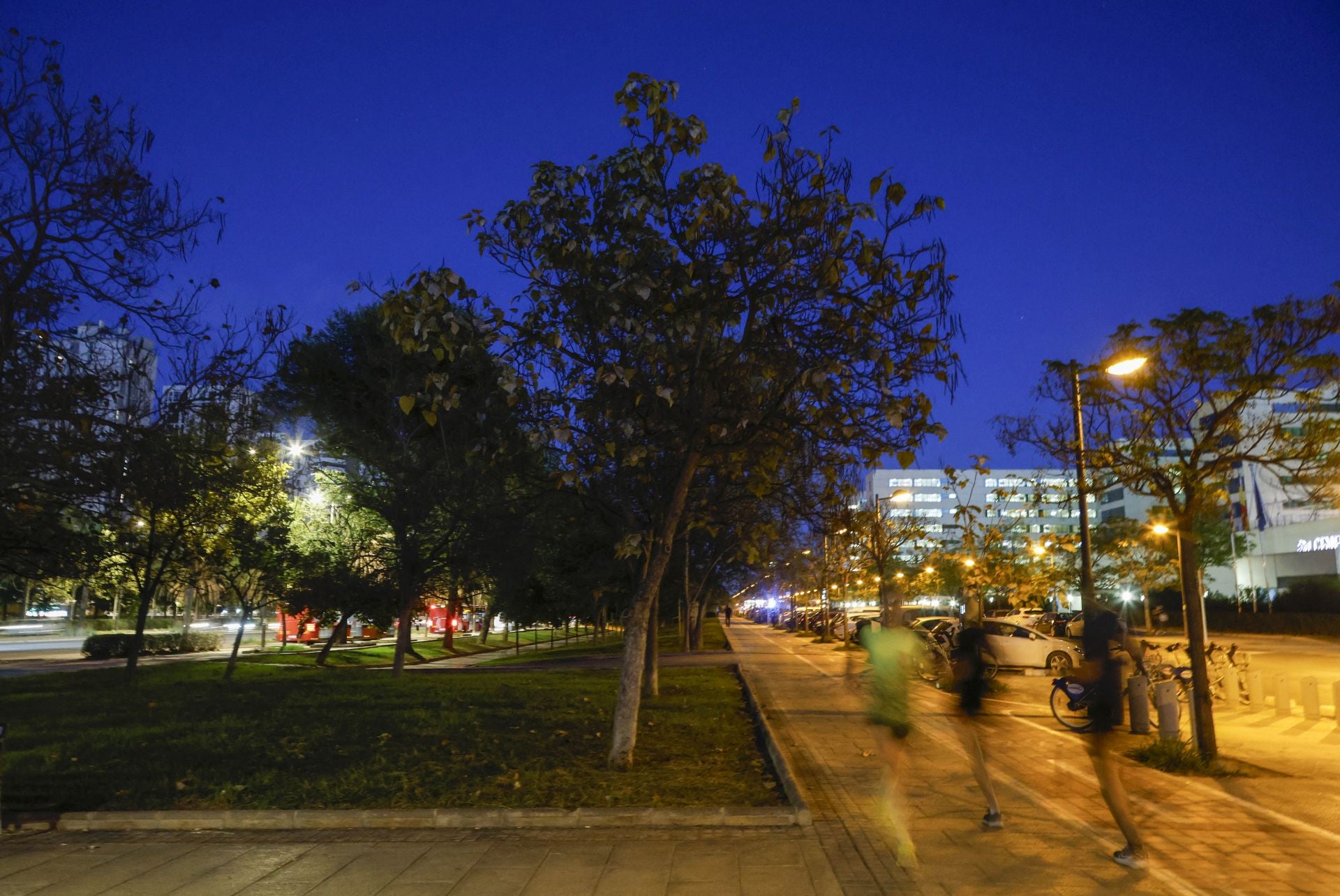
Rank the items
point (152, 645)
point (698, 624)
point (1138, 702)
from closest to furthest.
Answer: point (1138, 702)
point (152, 645)
point (698, 624)

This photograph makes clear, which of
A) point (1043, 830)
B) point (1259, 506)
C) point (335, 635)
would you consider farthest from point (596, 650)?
point (1259, 506)

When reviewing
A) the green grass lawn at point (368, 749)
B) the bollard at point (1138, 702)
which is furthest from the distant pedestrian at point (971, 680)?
the bollard at point (1138, 702)

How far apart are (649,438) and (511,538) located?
38.6 ft

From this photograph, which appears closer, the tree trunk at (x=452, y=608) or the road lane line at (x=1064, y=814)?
the road lane line at (x=1064, y=814)

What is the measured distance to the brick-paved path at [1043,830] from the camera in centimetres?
654

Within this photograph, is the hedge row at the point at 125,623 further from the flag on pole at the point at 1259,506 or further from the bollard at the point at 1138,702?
the flag on pole at the point at 1259,506

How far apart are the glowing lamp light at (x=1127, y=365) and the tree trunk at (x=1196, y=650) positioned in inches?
75.7

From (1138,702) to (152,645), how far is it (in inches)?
1398

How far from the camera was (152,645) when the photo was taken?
3738 cm

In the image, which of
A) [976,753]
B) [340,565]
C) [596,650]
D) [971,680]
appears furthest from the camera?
[596,650]

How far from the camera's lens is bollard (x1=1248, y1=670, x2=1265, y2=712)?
17.3 m

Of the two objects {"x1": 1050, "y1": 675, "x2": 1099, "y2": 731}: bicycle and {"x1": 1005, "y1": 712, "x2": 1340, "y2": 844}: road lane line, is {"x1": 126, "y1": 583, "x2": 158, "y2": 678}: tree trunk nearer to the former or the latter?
{"x1": 1050, "y1": 675, "x2": 1099, "y2": 731}: bicycle

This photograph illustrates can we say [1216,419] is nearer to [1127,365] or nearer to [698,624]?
[1127,365]

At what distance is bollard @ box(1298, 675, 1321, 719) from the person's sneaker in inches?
439
